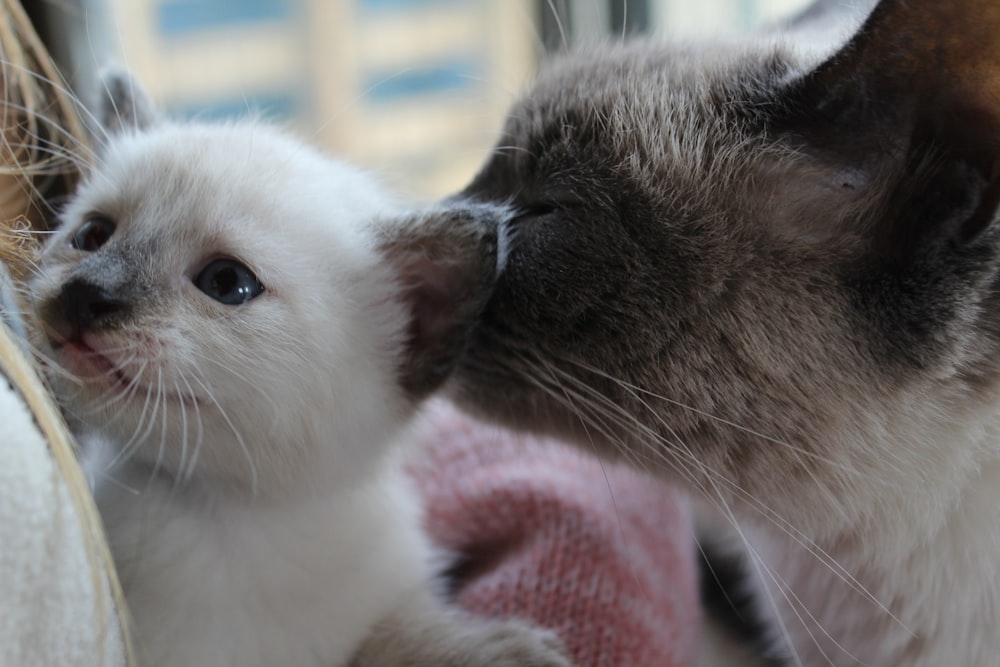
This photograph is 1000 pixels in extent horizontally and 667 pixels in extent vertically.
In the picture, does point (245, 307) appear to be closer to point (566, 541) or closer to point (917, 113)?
point (566, 541)

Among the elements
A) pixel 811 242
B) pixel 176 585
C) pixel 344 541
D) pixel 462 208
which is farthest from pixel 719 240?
pixel 176 585

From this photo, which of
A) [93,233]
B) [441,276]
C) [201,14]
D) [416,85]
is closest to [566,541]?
[441,276]

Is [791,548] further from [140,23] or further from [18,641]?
[140,23]

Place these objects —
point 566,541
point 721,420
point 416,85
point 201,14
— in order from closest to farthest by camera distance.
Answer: point 721,420, point 566,541, point 416,85, point 201,14

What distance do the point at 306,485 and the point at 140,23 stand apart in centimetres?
201

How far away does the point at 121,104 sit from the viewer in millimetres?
982

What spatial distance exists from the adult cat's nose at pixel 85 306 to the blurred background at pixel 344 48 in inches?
35.5

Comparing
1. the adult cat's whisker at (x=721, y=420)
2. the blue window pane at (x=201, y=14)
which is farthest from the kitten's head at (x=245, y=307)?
the blue window pane at (x=201, y=14)

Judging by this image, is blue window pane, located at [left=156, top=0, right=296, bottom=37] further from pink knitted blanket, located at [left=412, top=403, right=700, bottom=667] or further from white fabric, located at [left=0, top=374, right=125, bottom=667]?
white fabric, located at [left=0, top=374, right=125, bottom=667]

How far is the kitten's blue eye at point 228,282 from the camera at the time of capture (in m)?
0.76

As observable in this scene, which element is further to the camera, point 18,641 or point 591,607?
point 591,607

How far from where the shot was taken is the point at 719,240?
2.60 feet

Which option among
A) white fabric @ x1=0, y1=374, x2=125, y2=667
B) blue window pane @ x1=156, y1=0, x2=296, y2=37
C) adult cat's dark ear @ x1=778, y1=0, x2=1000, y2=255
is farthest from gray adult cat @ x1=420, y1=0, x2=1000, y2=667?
blue window pane @ x1=156, y1=0, x2=296, y2=37

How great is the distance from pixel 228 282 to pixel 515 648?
383 millimetres
